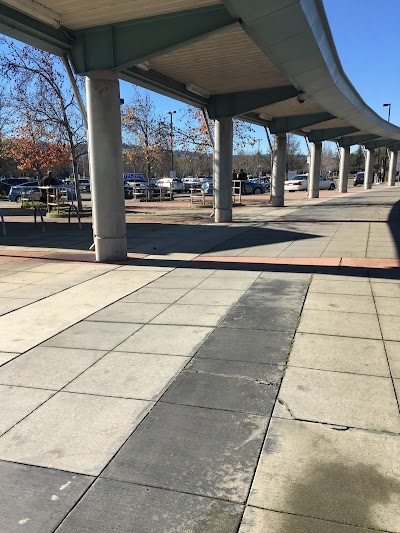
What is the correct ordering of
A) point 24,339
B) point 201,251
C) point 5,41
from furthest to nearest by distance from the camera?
point 5,41, point 201,251, point 24,339

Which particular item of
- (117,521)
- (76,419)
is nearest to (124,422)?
(76,419)

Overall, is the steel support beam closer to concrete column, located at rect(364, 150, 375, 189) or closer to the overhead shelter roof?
concrete column, located at rect(364, 150, 375, 189)

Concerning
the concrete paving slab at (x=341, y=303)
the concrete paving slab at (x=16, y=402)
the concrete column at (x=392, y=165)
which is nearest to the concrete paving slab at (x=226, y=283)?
the concrete paving slab at (x=341, y=303)

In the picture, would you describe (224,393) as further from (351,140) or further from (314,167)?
(351,140)

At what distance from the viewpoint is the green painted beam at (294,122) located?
22125 mm

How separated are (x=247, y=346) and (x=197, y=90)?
1161cm

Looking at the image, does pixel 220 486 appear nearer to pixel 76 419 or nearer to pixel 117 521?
pixel 117 521

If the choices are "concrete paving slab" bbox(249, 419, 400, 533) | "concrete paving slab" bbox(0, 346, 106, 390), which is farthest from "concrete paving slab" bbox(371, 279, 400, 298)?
"concrete paving slab" bbox(0, 346, 106, 390)

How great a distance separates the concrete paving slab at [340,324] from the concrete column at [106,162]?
16.7 ft

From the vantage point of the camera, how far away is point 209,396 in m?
3.54

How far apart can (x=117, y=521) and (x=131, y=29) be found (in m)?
8.23

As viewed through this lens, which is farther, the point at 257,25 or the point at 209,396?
A: the point at 257,25

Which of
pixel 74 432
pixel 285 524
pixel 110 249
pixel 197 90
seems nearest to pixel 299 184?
pixel 197 90

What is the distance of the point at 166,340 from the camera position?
4.77 meters
